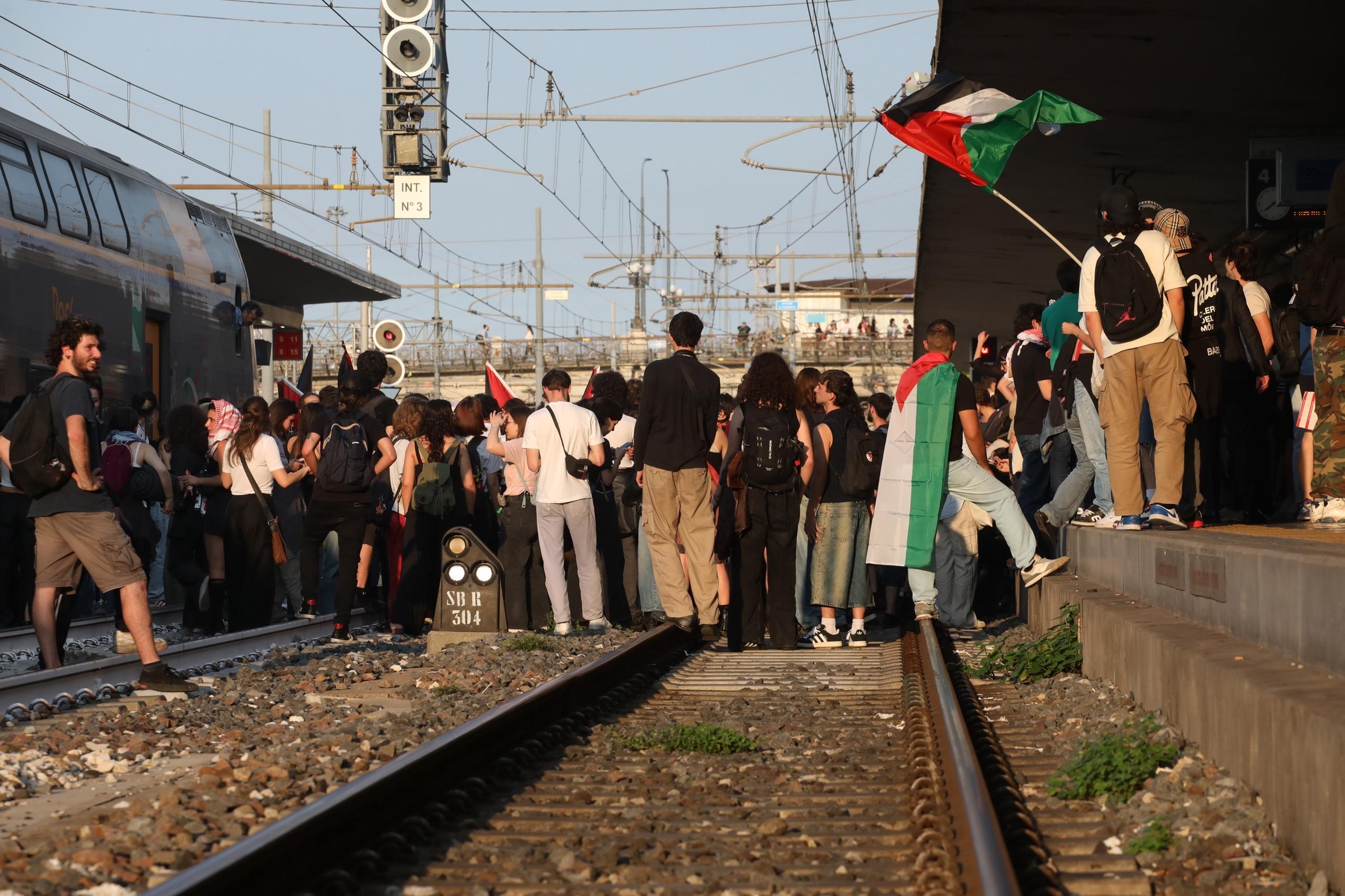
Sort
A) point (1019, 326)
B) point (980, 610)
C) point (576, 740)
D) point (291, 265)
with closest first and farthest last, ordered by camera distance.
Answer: point (576, 740) → point (1019, 326) → point (980, 610) → point (291, 265)

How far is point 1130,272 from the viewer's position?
8.97m

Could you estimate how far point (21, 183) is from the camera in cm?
1392

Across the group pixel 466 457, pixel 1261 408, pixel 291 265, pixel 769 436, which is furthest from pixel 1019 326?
pixel 291 265

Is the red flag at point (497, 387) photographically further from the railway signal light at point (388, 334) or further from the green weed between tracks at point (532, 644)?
the railway signal light at point (388, 334)

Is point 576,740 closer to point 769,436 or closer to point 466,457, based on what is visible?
point 769,436

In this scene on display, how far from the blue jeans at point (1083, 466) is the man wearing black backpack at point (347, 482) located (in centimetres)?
514

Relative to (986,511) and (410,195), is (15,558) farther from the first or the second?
(986,511)

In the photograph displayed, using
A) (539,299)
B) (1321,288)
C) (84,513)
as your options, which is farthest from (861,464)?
(539,299)

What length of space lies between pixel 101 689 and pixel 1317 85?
1055cm

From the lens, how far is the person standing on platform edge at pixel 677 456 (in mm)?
10523

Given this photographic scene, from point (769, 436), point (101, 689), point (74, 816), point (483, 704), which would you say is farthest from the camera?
point (769, 436)

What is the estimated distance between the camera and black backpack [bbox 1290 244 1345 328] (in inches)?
304

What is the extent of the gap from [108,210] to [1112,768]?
43.4ft

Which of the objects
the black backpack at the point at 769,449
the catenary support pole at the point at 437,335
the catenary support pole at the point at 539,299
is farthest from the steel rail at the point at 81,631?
the catenary support pole at the point at 437,335
